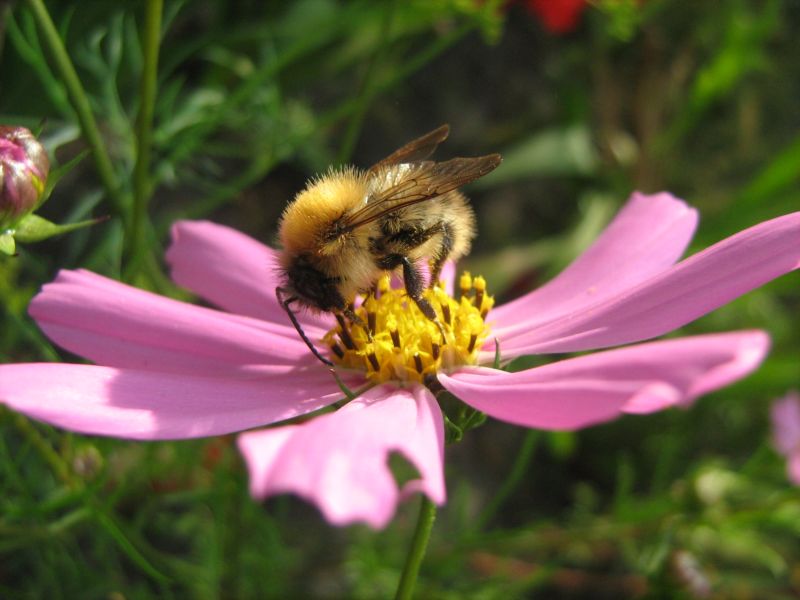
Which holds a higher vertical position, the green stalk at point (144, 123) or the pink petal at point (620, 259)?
the green stalk at point (144, 123)

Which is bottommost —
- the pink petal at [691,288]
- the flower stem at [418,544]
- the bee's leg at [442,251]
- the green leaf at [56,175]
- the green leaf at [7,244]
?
the flower stem at [418,544]

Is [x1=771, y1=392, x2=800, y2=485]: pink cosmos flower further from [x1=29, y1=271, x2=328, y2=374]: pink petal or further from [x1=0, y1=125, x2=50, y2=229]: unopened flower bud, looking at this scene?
[x1=0, y1=125, x2=50, y2=229]: unopened flower bud

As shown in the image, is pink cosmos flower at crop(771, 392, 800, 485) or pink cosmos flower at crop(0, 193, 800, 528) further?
pink cosmos flower at crop(771, 392, 800, 485)

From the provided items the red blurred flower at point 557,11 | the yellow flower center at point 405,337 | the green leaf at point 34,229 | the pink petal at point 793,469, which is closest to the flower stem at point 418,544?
the yellow flower center at point 405,337

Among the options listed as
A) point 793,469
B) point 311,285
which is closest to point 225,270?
point 311,285

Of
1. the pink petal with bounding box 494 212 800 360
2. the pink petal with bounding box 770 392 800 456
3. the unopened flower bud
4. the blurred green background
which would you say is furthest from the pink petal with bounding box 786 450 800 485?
the unopened flower bud

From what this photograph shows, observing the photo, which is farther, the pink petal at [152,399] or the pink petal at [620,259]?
the pink petal at [620,259]

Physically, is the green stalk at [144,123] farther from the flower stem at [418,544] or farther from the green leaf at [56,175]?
the flower stem at [418,544]
